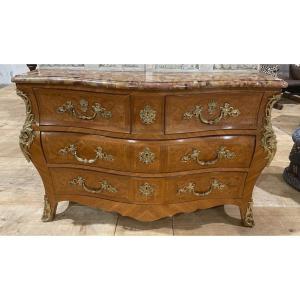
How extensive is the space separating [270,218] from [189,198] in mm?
716

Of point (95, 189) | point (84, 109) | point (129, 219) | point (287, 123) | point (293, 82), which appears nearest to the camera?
point (84, 109)

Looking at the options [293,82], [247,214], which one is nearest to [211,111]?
[247,214]

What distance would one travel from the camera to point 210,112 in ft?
5.49

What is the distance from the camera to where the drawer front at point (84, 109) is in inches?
64.3

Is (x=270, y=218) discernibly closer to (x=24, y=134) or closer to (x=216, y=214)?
(x=216, y=214)

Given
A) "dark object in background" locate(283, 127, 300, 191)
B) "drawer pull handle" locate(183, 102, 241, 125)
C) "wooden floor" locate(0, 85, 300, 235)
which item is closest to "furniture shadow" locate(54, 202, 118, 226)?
"wooden floor" locate(0, 85, 300, 235)

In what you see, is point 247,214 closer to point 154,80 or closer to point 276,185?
point 276,185

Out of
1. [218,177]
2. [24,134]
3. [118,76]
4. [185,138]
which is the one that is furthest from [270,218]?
[24,134]

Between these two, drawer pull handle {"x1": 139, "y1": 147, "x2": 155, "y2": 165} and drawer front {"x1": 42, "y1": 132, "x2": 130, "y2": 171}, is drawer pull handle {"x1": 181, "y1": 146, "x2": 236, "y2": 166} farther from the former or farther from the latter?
drawer front {"x1": 42, "y1": 132, "x2": 130, "y2": 171}

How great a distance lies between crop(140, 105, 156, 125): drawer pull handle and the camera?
162cm

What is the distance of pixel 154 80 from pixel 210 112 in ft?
1.18

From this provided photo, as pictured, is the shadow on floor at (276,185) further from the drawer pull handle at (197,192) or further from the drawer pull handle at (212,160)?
the drawer pull handle at (212,160)

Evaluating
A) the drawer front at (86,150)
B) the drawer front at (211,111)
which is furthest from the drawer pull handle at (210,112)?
the drawer front at (86,150)

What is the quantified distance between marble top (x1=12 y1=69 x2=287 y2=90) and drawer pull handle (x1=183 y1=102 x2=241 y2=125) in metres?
0.13
